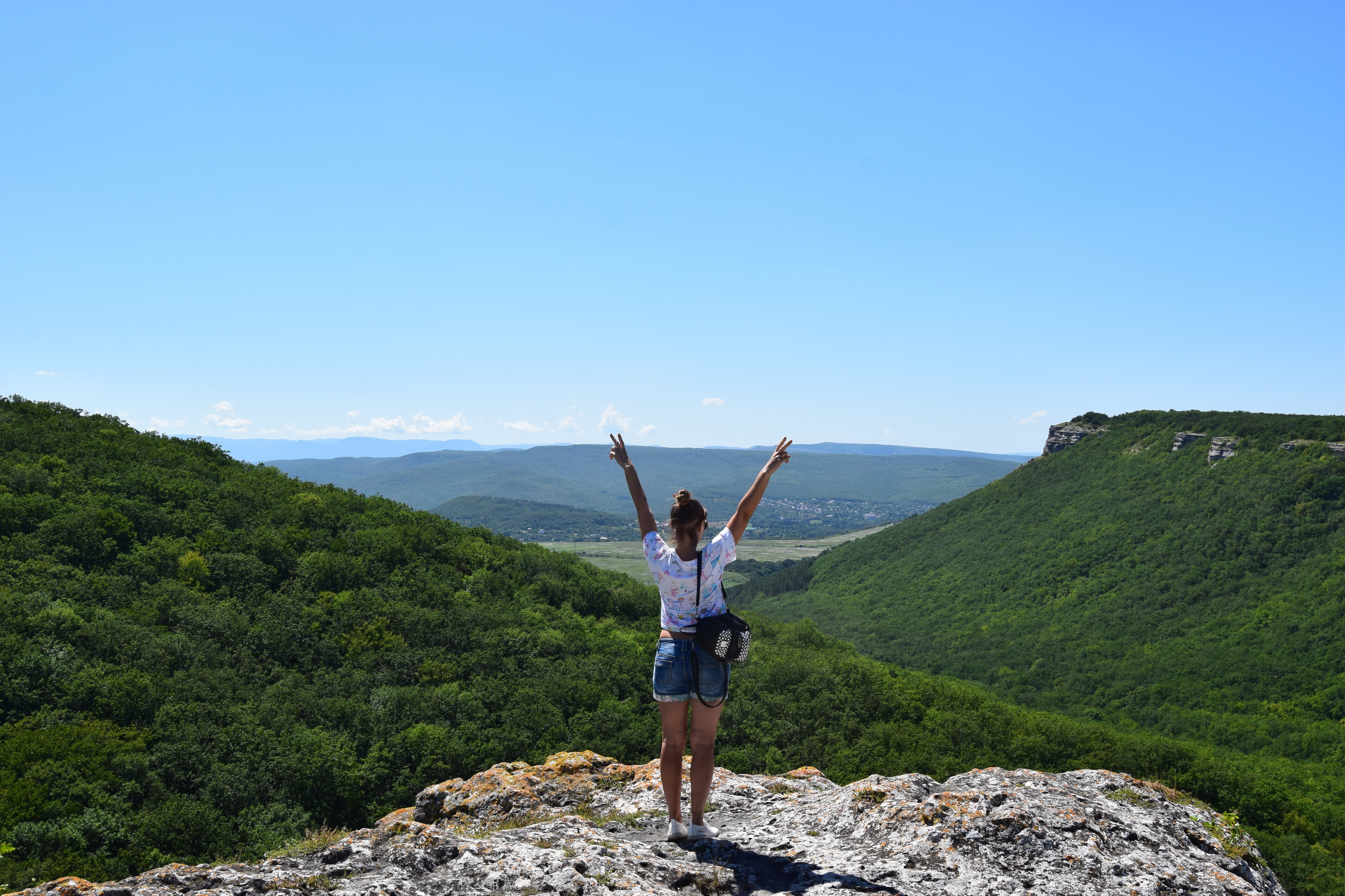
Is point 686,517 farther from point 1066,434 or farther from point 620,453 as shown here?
point 1066,434

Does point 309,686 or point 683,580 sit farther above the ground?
point 683,580

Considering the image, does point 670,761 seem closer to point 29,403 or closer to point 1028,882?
point 1028,882

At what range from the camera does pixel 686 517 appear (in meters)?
6.62

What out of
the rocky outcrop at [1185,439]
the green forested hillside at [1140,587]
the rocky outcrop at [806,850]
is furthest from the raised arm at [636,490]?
the rocky outcrop at [1185,439]

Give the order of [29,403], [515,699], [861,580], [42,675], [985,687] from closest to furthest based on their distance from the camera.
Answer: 1. [42,675]
2. [515,699]
3. [29,403]
4. [985,687]
5. [861,580]

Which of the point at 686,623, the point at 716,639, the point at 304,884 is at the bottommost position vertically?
the point at 304,884

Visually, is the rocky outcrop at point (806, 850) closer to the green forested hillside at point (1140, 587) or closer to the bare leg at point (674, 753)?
the bare leg at point (674, 753)

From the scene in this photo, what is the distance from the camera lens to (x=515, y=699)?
87.2 ft

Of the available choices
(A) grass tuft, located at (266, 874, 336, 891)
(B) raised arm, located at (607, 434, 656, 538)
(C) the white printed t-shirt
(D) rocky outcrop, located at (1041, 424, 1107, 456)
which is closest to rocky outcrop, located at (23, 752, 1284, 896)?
(A) grass tuft, located at (266, 874, 336, 891)

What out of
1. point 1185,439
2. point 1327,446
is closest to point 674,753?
point 1327,446

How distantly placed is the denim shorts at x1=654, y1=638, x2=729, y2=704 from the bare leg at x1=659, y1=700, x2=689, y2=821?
0.12 m

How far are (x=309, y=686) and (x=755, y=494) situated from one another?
75.7 ft

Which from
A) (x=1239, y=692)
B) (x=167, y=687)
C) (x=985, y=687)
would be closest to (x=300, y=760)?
(x=167, y=687)

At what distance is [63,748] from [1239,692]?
3407 inches
